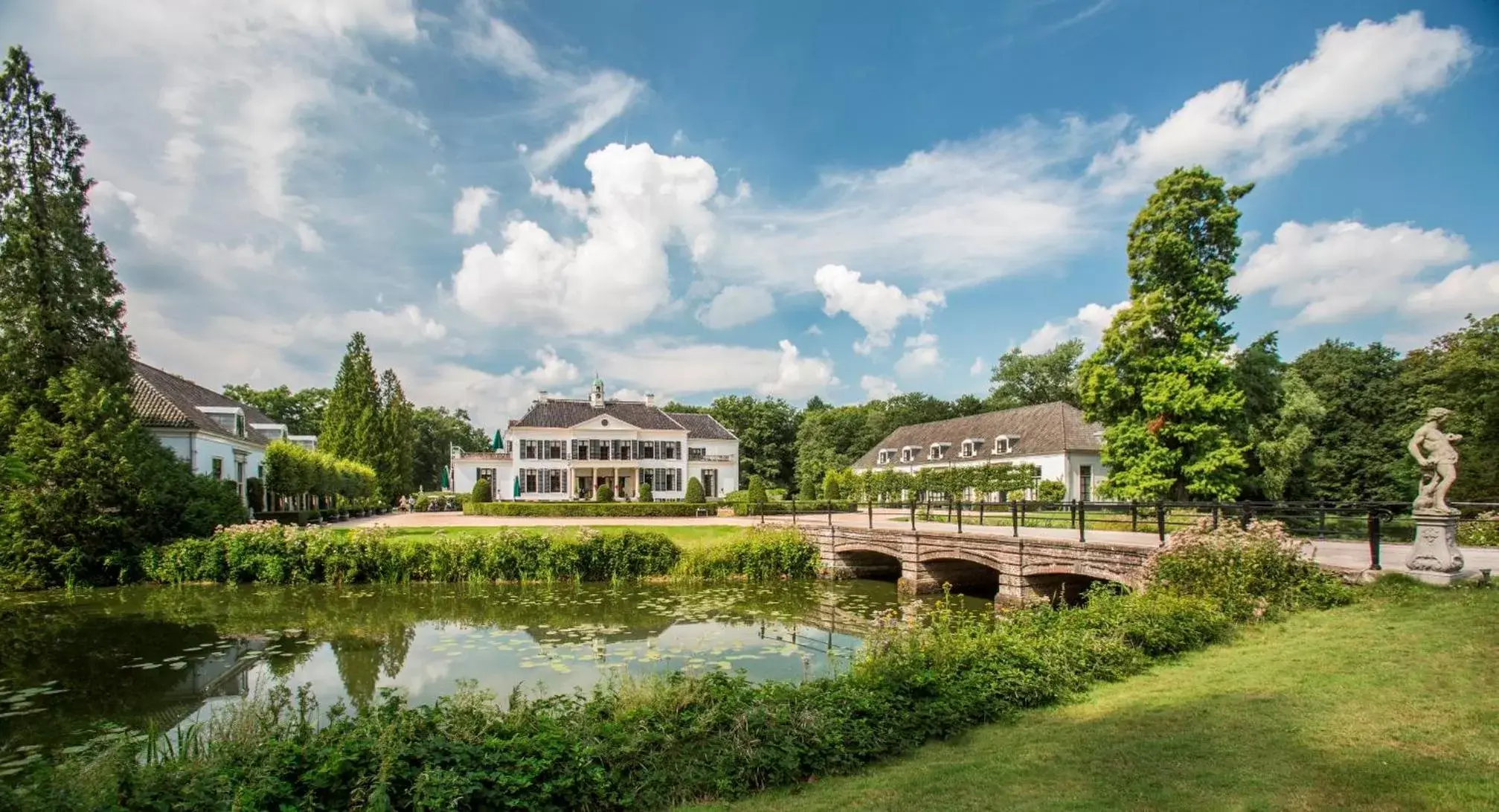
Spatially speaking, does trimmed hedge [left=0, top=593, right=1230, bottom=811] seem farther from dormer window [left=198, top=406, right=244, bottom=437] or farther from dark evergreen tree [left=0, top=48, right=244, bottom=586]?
dormer window [left=198, top=406, right=244, bottom=437]

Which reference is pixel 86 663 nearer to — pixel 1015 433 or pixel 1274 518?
pixel 1274 518

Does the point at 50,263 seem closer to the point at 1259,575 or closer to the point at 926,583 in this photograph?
the point at 926,583

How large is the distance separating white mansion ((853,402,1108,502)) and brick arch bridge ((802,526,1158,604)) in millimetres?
17902

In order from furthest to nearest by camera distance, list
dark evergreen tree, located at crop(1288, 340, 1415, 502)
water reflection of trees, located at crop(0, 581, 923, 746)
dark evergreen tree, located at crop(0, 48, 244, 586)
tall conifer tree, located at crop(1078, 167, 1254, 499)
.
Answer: dark evergreen tree, located at crop(1288, 340, 1415, 502)
tall conifer tree, located at crop(1078, 167, 1254, 499)
dark evergreen tree, located at crop(0, 48, 244, 586)
water reflection of trees, located at crop(0, 581, 923, 746)

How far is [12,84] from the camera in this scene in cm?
1923

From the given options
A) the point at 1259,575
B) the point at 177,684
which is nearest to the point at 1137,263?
the point at 1259,575

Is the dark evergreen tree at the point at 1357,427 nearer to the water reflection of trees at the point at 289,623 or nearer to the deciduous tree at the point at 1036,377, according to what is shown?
the deciduous tree at the point at 1036,377

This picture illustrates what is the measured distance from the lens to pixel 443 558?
19.6m

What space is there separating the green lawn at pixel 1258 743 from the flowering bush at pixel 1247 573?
5.19 feet

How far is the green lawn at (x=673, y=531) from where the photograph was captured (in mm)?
21781

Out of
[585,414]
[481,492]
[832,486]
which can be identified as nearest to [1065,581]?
[832,486]

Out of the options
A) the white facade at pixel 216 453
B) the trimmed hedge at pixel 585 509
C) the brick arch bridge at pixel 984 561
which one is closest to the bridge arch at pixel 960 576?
the brick arch bridge at pixel 984 561

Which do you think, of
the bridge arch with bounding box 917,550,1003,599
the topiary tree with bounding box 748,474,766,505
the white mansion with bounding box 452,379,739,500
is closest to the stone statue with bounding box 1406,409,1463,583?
the bridge arch with bounding box 917,550,1003,599

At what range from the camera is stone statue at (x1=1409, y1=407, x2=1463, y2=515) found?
28.6 feet
